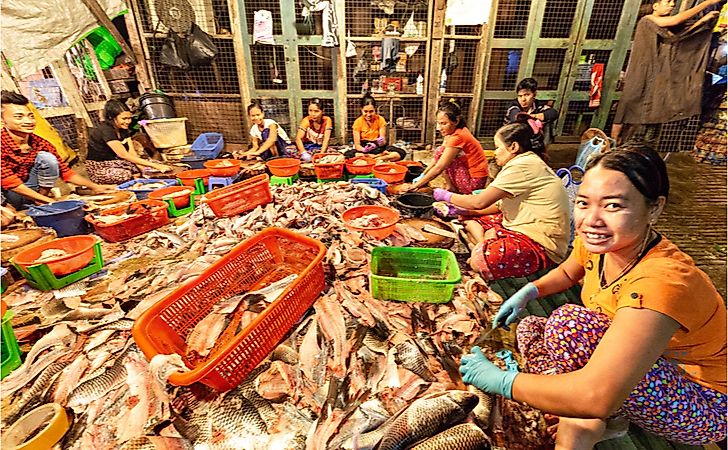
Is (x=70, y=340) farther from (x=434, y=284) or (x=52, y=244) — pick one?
(x=434, y=284)

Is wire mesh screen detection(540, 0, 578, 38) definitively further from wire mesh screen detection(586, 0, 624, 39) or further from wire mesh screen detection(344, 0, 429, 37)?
wire mesh screen detection(344, 0, 429, 37)

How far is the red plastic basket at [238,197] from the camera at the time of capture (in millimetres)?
3662

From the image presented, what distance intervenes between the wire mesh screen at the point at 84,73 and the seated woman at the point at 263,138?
128 inches

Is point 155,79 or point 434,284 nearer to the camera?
point 434,284

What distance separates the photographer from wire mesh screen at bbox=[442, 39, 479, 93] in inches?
308

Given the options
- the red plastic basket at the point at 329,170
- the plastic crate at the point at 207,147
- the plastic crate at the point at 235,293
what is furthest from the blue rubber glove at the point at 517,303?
the plastic crate at the point at 207,147

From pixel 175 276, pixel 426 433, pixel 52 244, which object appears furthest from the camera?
pixel 52 244

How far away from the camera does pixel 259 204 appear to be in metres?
4.01

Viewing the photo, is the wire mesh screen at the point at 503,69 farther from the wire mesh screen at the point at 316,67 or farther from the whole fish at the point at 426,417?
the whole fish at the point at 426,417

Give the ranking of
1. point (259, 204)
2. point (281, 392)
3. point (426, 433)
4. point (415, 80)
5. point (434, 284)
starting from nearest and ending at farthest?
1. point (426, 433)
2. point (281, 392)
3. point (434, 284)
4. point (259, 204)
5. point (415, 80)

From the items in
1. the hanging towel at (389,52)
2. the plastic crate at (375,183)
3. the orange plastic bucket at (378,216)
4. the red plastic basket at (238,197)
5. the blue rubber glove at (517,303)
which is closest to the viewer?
the blue rubber glove at (517,303)

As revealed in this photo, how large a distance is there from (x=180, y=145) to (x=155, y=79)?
2003 millimetres

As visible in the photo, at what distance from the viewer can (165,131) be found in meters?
6.71

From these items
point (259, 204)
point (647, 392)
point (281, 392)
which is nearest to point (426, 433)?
point (281, 392)
